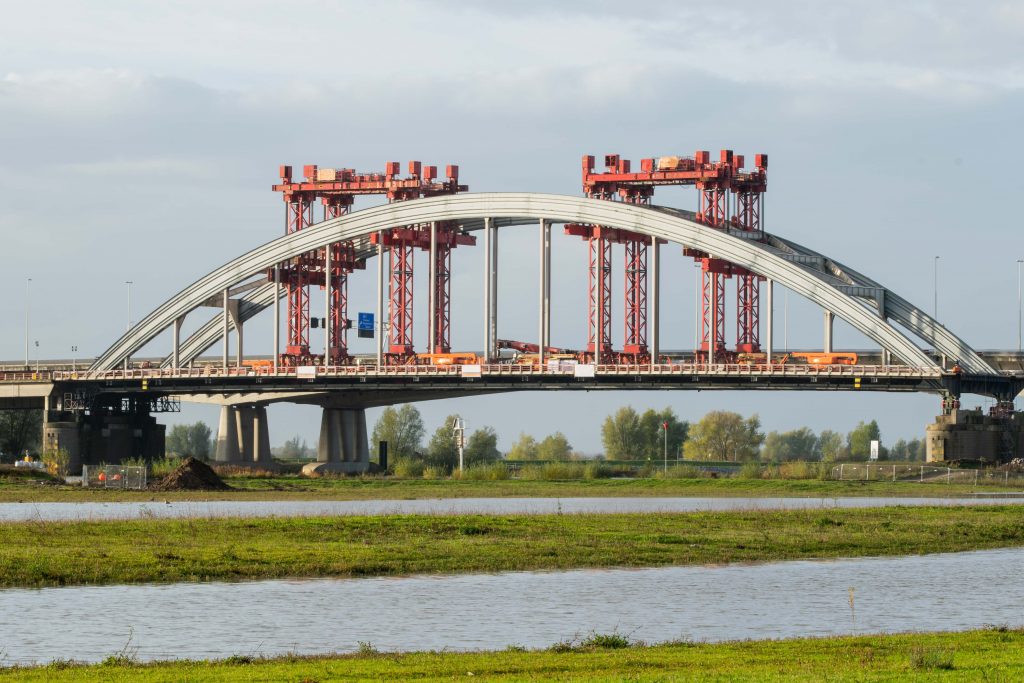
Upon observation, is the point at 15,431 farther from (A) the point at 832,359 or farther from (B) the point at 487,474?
→ (A) the point at 832,359

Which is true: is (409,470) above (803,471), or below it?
below

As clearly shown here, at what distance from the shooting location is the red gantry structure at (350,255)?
16325 centimetres

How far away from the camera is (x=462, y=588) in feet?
128

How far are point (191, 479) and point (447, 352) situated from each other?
7247 cm

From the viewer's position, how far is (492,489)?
99000 mm

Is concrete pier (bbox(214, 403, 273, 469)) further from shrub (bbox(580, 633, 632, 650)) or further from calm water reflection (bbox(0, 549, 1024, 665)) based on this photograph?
shrub (bbox(580, 633, 632, 650))

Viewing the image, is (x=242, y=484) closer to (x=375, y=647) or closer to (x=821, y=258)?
(x=821, y=258)

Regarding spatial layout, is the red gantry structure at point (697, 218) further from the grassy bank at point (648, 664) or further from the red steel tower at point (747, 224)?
the grassy bank at point (648, 664)

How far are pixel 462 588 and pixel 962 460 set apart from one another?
284 feet

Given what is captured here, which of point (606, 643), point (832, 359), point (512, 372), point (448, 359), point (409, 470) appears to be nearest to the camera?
point (606, 643)

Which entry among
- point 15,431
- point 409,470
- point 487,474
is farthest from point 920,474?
point 15,431

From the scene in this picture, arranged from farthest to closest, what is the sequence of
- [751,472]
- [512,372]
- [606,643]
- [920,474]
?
[512,372] < [751,472] < [920,474] < [606,643]

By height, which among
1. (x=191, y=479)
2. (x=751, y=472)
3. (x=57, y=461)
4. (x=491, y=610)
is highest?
(x=191, y=479)

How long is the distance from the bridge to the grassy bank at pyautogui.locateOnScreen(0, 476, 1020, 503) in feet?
69.5
